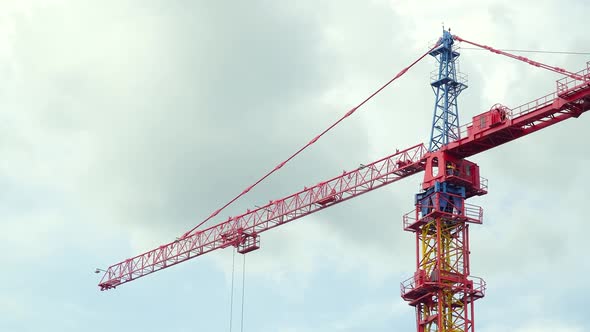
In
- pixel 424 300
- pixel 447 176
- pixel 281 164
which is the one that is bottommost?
pixel 424 300

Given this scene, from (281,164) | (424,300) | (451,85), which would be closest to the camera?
(424,300)

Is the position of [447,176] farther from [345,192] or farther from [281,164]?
[281,164]

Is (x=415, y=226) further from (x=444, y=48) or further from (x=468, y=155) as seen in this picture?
(x=444, y=48)

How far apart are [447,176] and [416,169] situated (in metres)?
5.82

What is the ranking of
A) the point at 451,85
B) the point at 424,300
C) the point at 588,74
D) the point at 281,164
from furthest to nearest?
1. the point at 281,164
2. the point at 451,85
3. the point at 424,300
4. the point at 588,74

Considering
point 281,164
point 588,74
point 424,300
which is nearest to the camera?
point 588,74

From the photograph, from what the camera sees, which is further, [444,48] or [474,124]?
[444,48]

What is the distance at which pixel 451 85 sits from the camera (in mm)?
166000

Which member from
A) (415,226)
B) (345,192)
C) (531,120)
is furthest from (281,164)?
(531,120)

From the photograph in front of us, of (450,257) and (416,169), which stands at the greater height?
(416,169)

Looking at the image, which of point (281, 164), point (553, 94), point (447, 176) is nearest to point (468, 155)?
point (447, 176)

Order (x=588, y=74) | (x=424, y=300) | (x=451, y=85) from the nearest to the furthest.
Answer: (x=588, y=74)
(x=424, y=300)
(x=451, y=85)

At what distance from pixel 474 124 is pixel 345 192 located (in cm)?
2031

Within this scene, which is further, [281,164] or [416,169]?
[281,164]
